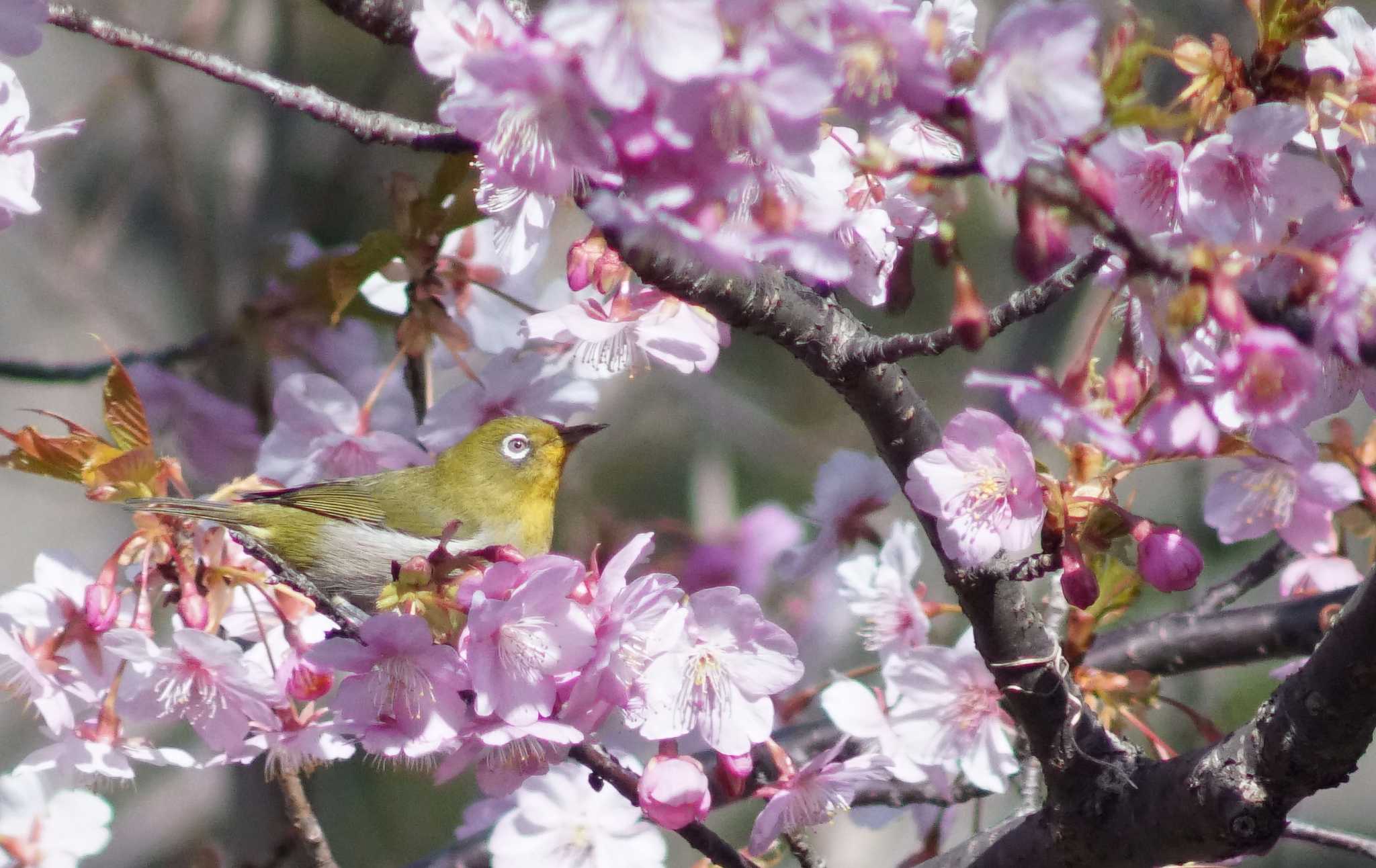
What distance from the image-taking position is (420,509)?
2271mm

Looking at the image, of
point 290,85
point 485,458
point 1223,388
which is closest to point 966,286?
point 1223,388

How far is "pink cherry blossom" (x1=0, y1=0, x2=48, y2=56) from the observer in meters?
1.14

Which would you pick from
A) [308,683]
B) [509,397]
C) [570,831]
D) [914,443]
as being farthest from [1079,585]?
[509,397]

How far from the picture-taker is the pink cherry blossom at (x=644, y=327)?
144 cm

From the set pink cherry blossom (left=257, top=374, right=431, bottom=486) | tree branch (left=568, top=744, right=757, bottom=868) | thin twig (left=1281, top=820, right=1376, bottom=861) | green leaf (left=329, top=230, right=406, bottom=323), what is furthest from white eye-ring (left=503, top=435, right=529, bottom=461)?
thin twig (left=1281, top=820, right=1376, bottom=861)

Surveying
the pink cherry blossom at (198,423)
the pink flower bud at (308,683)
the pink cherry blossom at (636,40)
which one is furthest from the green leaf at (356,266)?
the pink cherry blossom at (636,40)

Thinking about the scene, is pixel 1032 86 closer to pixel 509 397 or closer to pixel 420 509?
pixel 509 397

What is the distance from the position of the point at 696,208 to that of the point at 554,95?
0.38 ft

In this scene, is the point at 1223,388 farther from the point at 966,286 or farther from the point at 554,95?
the point at 554,95

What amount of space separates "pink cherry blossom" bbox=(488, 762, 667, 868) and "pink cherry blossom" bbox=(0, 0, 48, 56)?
92 centimetres

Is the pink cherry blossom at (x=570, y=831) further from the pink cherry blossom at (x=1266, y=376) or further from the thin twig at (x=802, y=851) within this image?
the pink cherry blossom at (x=1266, y=376)

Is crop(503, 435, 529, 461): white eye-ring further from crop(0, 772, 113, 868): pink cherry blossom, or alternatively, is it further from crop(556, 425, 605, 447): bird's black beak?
crop(0, 772, 113, 868): pink cherry blossom

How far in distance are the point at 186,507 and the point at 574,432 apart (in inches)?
28.4

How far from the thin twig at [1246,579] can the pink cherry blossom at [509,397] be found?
1.02 m
